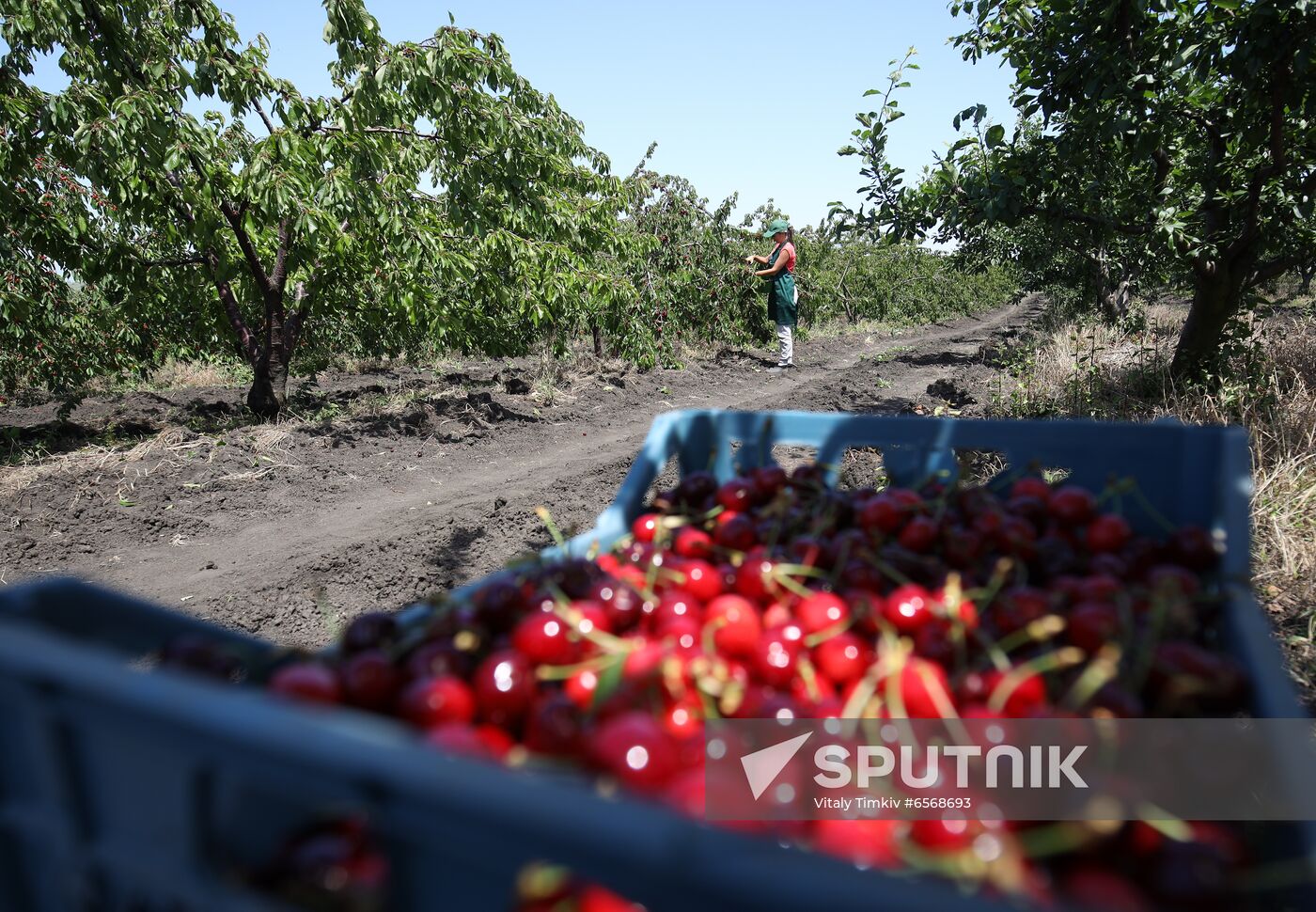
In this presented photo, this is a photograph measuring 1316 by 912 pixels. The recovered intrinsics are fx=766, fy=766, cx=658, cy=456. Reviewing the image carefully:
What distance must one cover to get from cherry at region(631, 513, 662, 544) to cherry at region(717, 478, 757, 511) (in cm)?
17

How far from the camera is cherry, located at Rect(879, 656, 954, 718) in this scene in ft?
3.34

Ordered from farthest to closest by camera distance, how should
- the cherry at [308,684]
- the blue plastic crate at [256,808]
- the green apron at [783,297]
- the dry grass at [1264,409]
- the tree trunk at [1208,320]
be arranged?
the green apron at [783,297] < the tree trunk at [1208,320] < the dry grass at [1264,409] < the cherry at [308,684] < the blue plastic crate at [256,808]

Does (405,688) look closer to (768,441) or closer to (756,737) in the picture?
(756,737)

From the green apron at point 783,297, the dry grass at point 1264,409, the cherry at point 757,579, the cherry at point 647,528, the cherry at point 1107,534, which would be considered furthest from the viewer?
the green apron at point 783,297

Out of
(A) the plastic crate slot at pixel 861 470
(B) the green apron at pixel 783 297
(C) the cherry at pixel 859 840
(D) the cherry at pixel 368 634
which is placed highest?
(B) the green apron at pixel 783 297

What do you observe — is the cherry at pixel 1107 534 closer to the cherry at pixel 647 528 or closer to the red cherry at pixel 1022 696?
the red cherry at pixel 1022 696

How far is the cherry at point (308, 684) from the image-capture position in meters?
0.98

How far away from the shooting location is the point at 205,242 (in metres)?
6.37

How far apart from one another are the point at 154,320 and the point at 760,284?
1104 centimetres

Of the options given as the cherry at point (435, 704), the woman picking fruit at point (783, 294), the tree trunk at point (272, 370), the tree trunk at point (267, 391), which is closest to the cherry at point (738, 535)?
the cherry at point (435, 704)

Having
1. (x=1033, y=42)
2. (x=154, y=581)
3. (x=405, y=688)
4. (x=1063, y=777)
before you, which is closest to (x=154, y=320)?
(x=154, y=581)

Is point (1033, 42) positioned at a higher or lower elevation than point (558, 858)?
higher

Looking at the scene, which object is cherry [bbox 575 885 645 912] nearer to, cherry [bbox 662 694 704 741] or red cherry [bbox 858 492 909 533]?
cherry [bbox 662 694 704 741]

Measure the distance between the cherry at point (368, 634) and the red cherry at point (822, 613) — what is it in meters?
0.67
